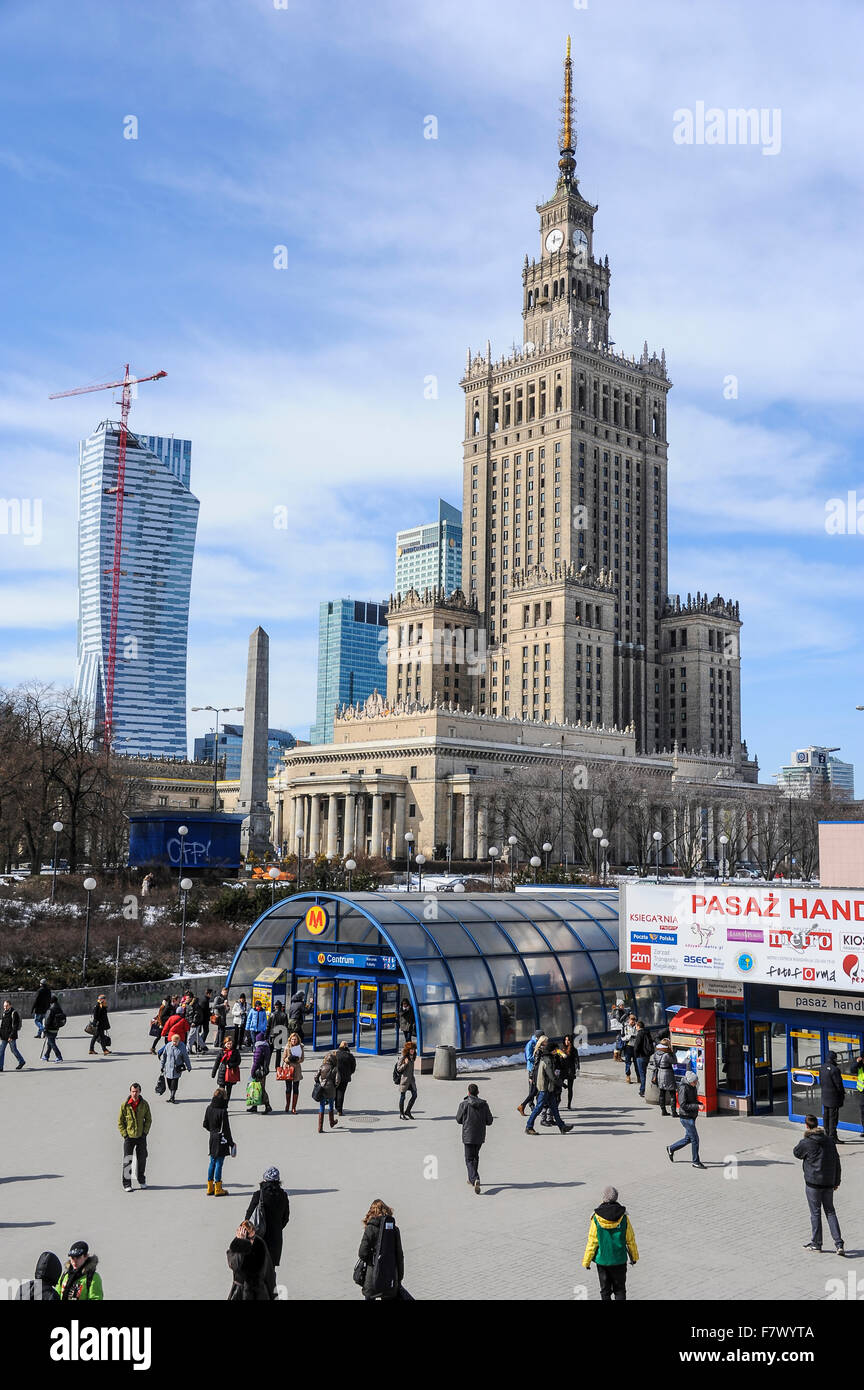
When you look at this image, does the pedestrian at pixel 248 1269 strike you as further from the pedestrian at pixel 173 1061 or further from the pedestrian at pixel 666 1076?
the pedestrian at pixel 173 1061

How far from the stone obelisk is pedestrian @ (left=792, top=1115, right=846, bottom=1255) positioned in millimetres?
61211

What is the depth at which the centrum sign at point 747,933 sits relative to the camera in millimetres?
21922

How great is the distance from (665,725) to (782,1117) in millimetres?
144866

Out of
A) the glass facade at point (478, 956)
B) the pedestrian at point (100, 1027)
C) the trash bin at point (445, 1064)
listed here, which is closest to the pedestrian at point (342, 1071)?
the trash bin at point (445, 1064)

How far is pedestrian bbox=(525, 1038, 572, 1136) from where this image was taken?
71.2 feet

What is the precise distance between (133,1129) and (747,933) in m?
12.4

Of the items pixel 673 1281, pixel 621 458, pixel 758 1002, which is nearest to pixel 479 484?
pixel 621 458

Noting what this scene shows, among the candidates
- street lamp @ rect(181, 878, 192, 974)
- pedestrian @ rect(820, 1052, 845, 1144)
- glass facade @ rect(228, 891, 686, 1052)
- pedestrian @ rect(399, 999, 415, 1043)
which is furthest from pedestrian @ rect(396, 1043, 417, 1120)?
street lamp @ rect(181, 878, 192, 974)

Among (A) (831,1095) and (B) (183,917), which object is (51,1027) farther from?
(B) (183,917)

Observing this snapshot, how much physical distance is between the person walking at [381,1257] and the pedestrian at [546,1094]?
10.4m

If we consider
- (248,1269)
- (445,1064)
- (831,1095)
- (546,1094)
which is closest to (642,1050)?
(445,1064)

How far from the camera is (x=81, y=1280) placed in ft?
34.0

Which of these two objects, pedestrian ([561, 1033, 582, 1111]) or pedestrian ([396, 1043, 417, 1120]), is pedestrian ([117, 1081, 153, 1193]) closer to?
pedestrian ([396, 1043, 417, 1120])
